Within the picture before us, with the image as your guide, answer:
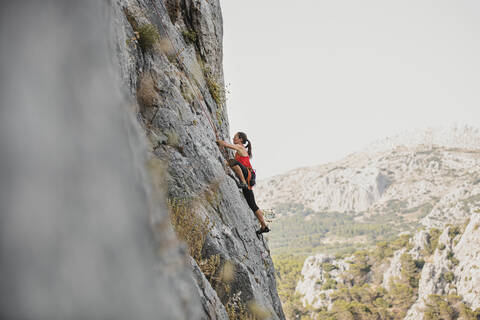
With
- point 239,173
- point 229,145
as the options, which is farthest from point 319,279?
point 229,145

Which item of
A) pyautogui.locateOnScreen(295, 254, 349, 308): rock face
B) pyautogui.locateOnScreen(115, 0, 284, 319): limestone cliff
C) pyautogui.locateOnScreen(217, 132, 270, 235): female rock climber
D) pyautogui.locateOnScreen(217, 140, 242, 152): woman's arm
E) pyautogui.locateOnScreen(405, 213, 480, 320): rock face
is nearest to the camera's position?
pyautogui.locateOnScreen(115, 0, 284, 319): limestone cliff

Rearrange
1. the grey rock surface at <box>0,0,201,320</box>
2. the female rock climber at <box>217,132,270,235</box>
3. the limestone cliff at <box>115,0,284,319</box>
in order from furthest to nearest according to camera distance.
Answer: the female rock climber at <box>217,132,270,235</box> → the limestone cliff at <box>115,0,284,319</box> → the grey rock surface at <box>0,0,201,320</box>

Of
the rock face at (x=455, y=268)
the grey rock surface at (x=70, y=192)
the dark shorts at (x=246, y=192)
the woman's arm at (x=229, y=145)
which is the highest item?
the grey rock surface at (x=70, y=192)

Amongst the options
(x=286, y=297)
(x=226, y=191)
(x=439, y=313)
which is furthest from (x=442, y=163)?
(x=226, y=191)

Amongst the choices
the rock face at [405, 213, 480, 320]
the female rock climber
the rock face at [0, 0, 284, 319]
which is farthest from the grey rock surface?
the rock face at [405, 213, 480, 320]

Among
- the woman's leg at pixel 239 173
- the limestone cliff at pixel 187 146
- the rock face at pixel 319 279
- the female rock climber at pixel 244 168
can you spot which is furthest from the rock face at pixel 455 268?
the limestone cliff at pixel 187 146

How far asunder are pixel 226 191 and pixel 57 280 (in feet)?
18.2

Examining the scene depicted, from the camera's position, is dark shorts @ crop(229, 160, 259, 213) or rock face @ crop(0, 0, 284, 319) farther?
dark shorts @ crop(229, 160, 259, 213)

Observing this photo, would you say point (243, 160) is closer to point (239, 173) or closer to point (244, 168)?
point (244, 168)

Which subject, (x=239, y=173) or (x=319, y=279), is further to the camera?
(x=319, y=279)

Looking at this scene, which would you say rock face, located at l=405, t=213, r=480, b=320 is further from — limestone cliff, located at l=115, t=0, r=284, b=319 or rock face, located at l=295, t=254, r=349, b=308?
limestone cliff, located at l=115, t=0, r=284, b=319

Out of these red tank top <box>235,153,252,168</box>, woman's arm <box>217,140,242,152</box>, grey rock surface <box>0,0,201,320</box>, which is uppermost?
grey rock surface <box>0,0,201,320</box>

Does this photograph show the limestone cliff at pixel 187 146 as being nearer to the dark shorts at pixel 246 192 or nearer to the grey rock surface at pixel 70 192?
the dark shorts at pixel 246 192

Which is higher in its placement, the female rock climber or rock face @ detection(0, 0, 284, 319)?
rock face @ detection(0, 0, 284, 319)
